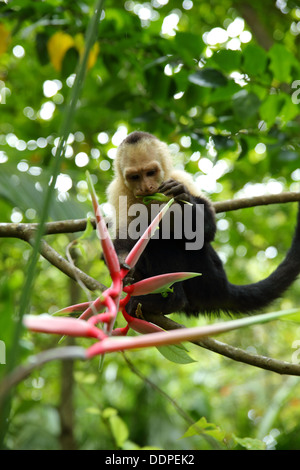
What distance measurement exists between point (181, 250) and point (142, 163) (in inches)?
20.6

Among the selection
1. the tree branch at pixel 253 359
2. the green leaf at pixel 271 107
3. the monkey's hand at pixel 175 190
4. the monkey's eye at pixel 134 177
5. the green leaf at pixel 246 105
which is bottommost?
the tree branch at pixel 253 359

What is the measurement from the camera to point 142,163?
2.44 meters

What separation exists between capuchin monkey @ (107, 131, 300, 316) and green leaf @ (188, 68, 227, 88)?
461 mm

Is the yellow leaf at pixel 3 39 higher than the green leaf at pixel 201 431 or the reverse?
higher

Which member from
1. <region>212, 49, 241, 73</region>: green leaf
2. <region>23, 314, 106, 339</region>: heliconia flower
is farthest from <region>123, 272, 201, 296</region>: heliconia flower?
<region>212, 49, 241, 73</region>: green leaf

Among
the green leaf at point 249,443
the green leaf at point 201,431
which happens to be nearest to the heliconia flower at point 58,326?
the green leaf at point 201,431

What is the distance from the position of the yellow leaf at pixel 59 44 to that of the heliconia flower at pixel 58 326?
252cm

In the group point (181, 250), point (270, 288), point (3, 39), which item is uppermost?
point (3, 39)

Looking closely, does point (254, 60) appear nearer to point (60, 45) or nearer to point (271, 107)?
point (271, 107)

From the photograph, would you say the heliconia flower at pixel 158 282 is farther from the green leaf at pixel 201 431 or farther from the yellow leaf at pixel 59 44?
the yellow leaf at pixel 59 44

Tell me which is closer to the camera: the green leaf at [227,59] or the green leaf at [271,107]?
the green leaf at [227,59]

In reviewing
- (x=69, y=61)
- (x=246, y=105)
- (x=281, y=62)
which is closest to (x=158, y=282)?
(x=246, y=105)

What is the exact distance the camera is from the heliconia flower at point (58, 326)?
22.6 inches

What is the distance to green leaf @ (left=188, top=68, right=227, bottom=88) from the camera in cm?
218
